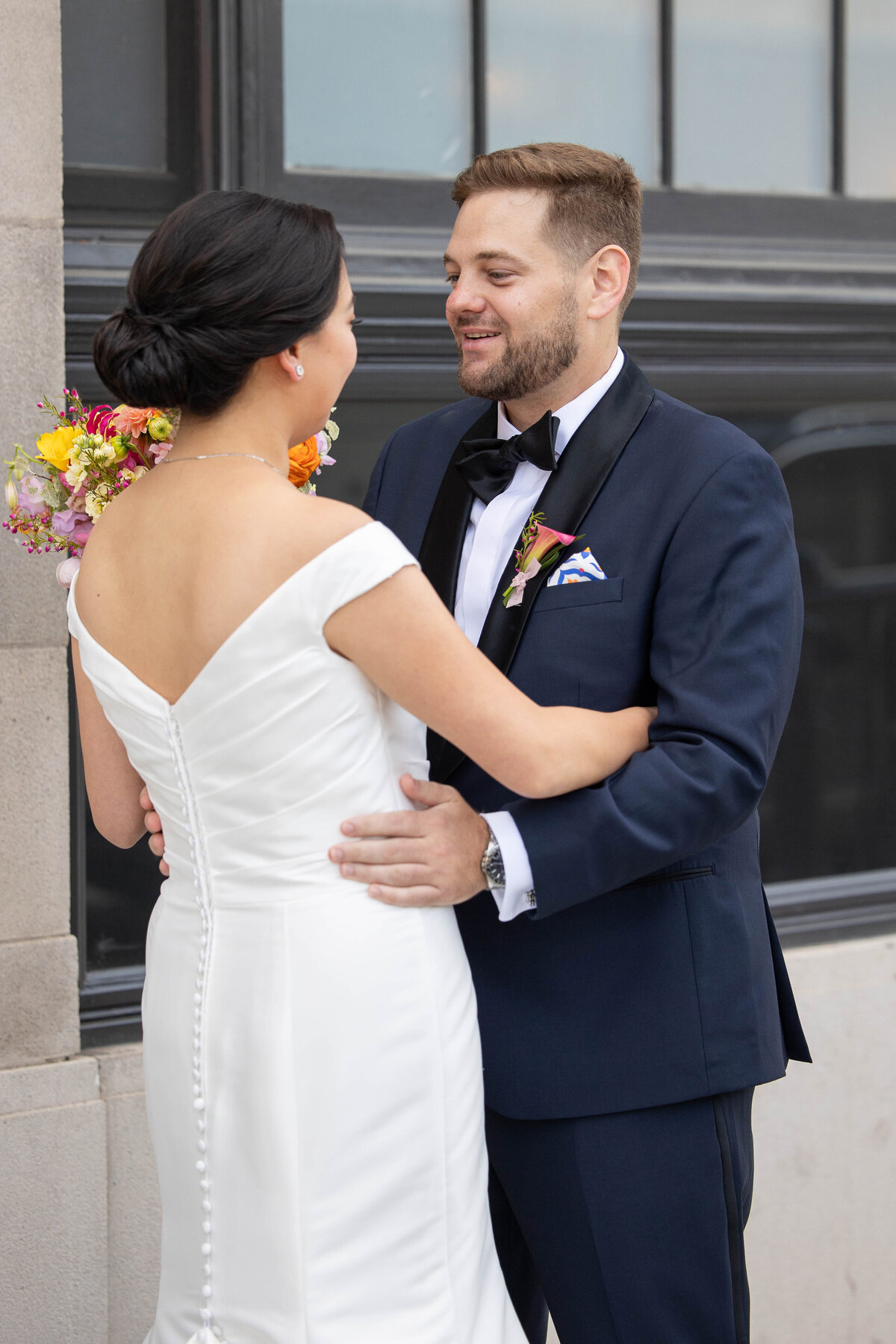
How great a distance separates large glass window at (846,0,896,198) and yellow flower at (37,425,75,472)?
270 cm

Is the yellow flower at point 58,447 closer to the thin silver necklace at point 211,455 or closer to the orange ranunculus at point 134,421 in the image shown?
the orange ranunculus at point 134,421

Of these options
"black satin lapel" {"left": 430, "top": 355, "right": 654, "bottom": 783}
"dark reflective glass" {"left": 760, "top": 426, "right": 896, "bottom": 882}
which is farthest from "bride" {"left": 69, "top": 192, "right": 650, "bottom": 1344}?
"dark reflective glass" {"left": 760, "top": 426, "right": 896, "bottom": 882}

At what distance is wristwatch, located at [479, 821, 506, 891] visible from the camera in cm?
175

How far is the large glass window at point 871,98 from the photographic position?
3.73 m

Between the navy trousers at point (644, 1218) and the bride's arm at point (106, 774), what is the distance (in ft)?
2.53

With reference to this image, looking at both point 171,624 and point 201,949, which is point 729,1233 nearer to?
point 201,949

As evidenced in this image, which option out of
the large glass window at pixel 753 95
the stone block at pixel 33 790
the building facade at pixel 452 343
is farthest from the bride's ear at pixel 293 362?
the large glass window at pixel 753 95

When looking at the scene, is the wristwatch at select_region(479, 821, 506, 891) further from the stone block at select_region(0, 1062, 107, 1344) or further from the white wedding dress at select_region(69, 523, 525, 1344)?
the stone block at select_region(0, 1062, 107, 1344)

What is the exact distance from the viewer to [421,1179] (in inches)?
64.6

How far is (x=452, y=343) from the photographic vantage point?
321 centimetres

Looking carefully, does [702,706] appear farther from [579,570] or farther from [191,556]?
[191,556]

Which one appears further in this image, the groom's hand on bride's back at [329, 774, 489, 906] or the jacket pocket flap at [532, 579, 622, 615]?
the jacket pocket flap at [532, 579, 622, 615]

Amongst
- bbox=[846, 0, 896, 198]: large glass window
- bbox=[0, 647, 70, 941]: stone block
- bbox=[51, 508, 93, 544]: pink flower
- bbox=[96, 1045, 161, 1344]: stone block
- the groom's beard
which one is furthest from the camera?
bbox=[846, 0, 896, 198]: large glass window

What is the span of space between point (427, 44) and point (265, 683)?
2359 mm
